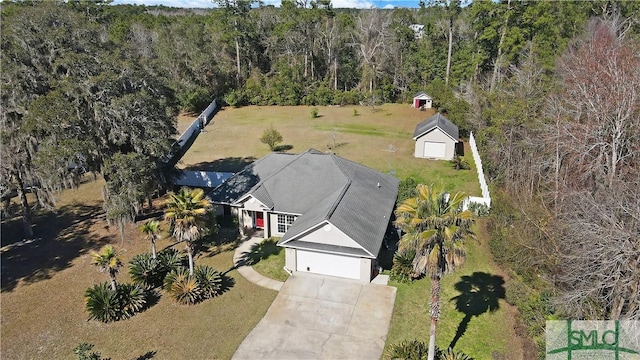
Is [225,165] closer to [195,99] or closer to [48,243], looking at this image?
[48,243]

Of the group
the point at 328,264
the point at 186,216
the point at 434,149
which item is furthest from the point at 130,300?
the point at 434,149

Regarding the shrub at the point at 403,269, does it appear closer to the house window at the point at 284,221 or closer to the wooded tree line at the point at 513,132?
the wooded tree line at the point at 513,132

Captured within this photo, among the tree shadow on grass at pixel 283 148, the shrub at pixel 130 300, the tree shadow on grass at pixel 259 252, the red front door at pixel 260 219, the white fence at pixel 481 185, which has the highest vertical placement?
the tree shadow on grass at pixel 283 148

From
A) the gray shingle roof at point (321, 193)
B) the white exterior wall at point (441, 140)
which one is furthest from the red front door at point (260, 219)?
the white exterior wall at point (441, 140)

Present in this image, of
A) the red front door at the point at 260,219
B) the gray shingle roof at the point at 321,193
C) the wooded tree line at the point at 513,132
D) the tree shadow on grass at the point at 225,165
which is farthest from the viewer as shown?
the tree shadow on grass at the point at 225,165

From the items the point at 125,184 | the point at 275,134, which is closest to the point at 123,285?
the point at 125,184

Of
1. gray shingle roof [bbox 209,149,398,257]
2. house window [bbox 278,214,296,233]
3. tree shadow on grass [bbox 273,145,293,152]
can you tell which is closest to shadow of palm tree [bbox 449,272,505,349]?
gray shingle roof [bbox 209,149,398,257]
